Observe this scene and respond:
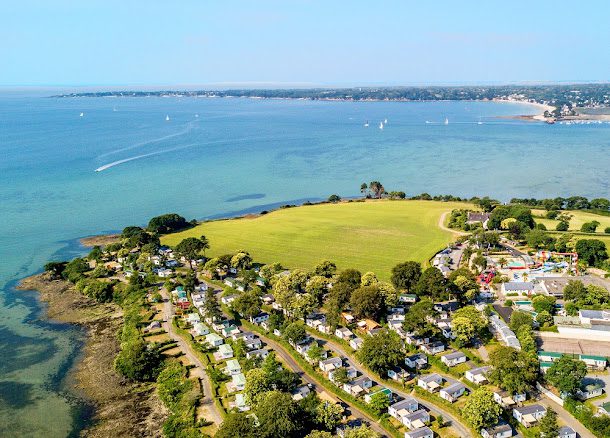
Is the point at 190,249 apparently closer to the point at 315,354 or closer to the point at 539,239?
the point at 315,354

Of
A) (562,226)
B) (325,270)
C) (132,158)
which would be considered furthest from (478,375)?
(132,158)

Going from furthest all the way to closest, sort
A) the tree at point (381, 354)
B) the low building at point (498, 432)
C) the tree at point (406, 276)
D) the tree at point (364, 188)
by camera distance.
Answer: the tree at point (364, 188)
the tree at point (406, 276)
the tree at point (381, 354)
the low building at point (498, 432)

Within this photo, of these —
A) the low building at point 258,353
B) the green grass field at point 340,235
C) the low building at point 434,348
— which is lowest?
the green grass field at point 340,235

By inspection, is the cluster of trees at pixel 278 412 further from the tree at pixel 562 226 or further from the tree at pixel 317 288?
the tree at pixel 562 226

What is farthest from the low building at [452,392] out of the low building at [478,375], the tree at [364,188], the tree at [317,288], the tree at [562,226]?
the tree at [364,188]

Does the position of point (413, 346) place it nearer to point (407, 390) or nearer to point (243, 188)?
point (407, 390)

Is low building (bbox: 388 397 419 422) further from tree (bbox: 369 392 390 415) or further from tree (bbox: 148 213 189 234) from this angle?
tree (bbox: 148 213 189 234)
